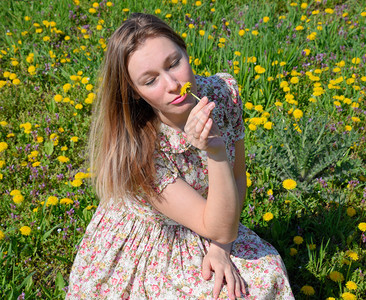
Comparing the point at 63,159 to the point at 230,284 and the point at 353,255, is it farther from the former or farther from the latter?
the point at 353,255

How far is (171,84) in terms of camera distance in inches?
60.2

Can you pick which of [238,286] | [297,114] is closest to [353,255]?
[238,286]

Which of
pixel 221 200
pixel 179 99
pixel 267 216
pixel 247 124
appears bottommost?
pixel 267 216

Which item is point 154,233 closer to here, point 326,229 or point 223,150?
point 223,150

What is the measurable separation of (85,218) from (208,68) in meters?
1.42

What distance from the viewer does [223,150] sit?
149 cm

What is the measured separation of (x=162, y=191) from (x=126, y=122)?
0.98 ft

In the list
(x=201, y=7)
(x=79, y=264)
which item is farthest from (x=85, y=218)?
(x=201, y=7)

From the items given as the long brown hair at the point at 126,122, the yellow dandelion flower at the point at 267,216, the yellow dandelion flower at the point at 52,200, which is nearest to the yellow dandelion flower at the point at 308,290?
the yellow dandelion flower at the point at 267,216

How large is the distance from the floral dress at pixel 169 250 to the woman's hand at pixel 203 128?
344 millimetres

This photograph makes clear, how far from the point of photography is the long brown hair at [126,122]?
163 centimetres

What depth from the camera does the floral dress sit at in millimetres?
1719

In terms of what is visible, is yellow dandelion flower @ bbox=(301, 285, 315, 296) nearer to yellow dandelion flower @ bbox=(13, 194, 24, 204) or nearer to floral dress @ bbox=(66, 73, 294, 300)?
floral dress @ bbox=(66, 73, 294, 300)

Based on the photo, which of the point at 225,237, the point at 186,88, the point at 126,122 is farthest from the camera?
the point at 126,122
